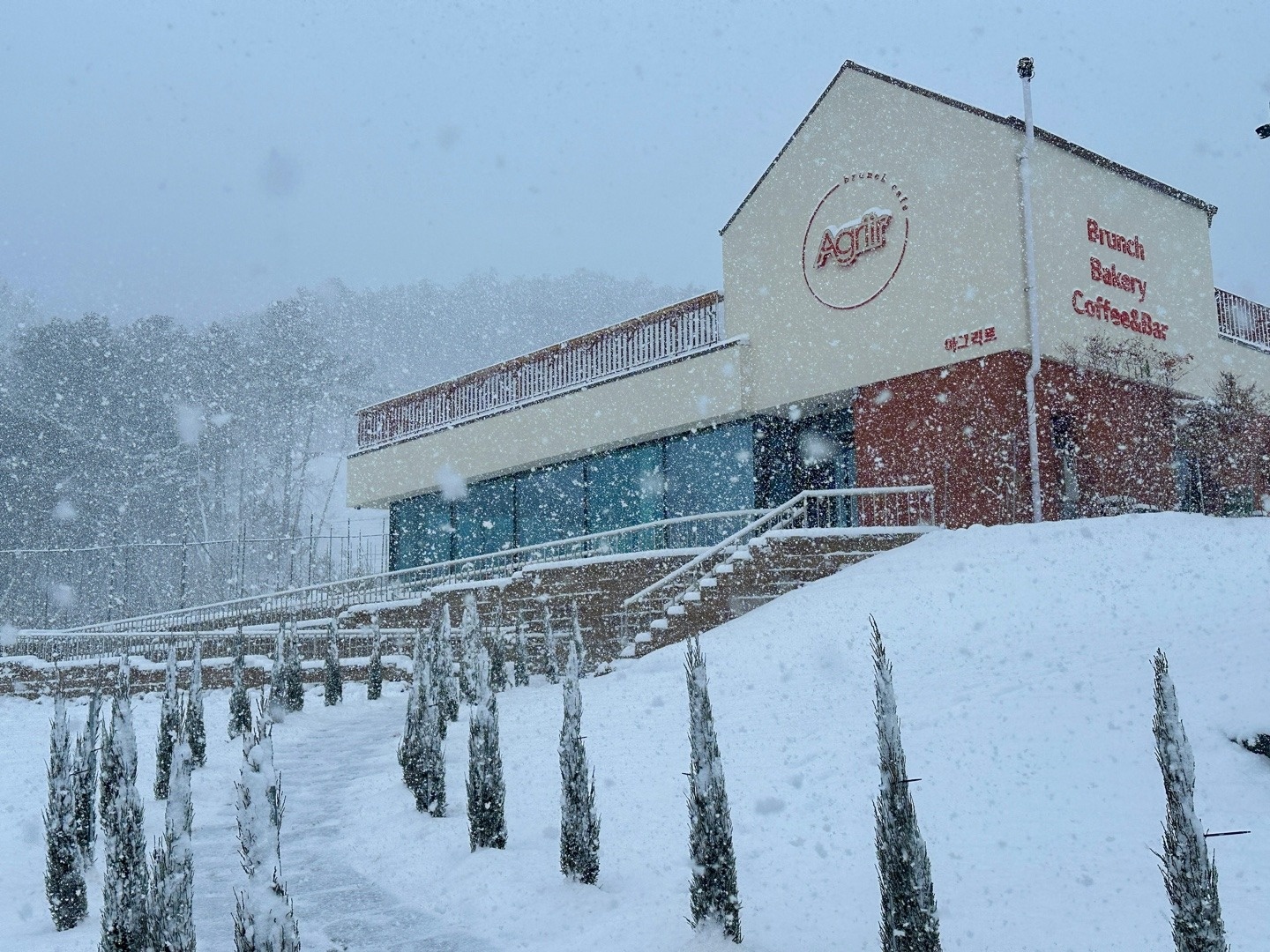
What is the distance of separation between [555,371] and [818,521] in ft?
30.4

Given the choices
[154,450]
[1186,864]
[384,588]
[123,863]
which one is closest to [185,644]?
[384,588]

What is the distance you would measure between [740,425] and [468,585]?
6907 mm

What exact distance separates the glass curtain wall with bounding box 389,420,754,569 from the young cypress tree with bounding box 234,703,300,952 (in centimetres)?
1698

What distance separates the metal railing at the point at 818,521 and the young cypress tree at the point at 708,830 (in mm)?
9958

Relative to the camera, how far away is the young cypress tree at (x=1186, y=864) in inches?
194

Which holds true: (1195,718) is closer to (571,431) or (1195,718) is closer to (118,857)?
(118,857)

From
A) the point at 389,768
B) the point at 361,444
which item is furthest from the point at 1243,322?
the point at 361,444

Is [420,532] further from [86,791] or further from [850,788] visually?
[850,788]

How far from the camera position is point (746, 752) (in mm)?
10023

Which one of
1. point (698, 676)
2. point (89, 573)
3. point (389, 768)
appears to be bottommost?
point (389, 768)

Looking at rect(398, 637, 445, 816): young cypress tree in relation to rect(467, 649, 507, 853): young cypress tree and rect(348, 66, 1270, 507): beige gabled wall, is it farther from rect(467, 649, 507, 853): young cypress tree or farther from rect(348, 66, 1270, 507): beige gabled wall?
rect(348, 66, 1270, 507): beige gabled wall

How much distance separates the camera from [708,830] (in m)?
6.67

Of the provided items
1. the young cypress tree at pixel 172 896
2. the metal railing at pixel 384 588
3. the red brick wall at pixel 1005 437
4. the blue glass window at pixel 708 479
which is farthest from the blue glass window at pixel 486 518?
the young cypress tree at pixel 172 896

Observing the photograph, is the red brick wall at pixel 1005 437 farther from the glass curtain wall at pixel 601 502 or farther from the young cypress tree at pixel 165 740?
the young cypress tree at pixel 165 740
